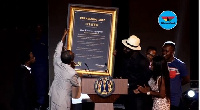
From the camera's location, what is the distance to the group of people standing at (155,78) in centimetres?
655

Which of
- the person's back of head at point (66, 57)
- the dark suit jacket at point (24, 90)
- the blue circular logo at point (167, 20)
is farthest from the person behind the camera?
the blue circular logo at point (167, 20)

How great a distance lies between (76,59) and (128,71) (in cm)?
110

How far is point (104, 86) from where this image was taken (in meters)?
6.95

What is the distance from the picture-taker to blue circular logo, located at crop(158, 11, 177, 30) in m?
10.5

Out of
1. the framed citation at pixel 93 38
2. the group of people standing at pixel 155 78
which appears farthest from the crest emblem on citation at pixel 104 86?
the framed citation at pixel 93 38

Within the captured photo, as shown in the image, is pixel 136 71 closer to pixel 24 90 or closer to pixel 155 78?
pixel 155 78

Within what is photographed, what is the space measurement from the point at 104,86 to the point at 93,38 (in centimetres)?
136

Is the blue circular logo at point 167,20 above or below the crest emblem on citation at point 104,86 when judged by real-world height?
above

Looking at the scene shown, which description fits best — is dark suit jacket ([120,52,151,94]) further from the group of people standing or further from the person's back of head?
the person's back of head

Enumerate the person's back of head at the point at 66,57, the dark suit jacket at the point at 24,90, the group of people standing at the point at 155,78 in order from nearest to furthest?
the group of people standing at the point at 155,78 → the person's back of head at the point at 66,57 → the dark suit jacket at the point at 24,90

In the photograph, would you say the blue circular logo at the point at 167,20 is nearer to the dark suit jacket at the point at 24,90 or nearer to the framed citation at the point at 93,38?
the framed citation at the point at 93,38

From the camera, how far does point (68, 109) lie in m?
7.10

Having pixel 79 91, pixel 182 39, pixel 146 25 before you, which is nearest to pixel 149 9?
pixel 146 25

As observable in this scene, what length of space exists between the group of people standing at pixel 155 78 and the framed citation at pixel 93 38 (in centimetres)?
44
